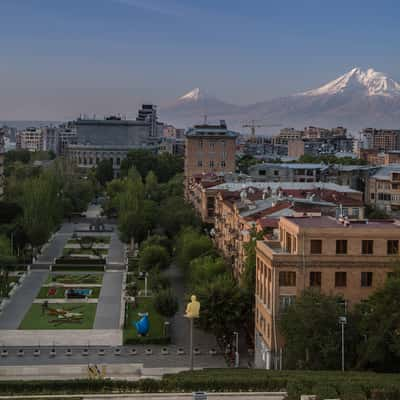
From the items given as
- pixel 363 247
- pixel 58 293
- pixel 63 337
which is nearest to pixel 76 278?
pixel 58 293

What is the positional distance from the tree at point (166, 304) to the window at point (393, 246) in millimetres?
13756

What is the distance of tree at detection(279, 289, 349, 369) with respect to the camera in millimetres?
31000

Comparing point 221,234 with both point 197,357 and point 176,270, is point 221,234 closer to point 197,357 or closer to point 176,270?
point 176,270

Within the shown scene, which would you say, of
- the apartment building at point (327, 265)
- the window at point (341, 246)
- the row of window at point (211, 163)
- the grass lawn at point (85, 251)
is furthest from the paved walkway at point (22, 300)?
the row of window at point (211, 163)

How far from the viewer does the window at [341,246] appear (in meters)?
34.2

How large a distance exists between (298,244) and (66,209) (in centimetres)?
6544

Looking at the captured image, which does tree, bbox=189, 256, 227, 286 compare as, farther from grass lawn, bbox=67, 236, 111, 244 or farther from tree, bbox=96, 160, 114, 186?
tree, bbox=96, 160, 114, 186

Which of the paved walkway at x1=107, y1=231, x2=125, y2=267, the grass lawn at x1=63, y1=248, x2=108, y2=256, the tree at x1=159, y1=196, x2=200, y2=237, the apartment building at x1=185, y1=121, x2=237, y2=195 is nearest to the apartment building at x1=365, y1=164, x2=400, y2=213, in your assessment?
the tree at x1=159, y1=196, x2=200, y2=237

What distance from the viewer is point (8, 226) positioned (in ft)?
227

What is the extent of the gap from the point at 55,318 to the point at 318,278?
18.3 m

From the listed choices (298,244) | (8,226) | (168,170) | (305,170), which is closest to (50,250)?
(8,226)

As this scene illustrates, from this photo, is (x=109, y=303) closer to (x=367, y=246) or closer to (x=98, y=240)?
(x=367, y=246)

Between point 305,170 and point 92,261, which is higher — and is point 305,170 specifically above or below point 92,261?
above

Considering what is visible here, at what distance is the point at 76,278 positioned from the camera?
199 feet
